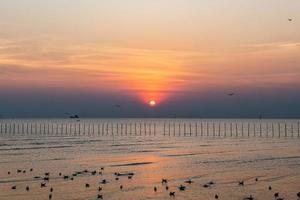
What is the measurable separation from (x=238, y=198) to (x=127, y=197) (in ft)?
24.0

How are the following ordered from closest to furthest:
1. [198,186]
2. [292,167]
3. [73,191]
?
[73,191] → [198,186] → [292,167]

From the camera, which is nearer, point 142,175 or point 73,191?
point 73,191

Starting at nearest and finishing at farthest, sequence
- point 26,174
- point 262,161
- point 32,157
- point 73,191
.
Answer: point 73,191 → point 26,174 → point 262,161 → point 32,157

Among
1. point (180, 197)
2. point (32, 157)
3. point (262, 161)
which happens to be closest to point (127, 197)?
point (180, 197)

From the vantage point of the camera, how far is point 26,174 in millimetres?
42250

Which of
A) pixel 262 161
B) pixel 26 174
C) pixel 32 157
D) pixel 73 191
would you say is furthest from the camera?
pixel 32 157

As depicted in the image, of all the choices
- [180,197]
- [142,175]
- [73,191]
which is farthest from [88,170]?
[180,197]

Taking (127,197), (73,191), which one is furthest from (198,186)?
(73,191)

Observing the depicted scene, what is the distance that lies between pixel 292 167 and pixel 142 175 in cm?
1652

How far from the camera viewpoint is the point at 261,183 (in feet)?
123

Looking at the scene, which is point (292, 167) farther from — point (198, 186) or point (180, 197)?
point (180, 197)

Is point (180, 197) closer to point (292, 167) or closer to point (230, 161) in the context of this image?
point (292, 167)

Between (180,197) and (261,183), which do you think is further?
(261,183)

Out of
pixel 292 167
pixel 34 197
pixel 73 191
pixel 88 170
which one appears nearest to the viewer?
pixel 34 197
